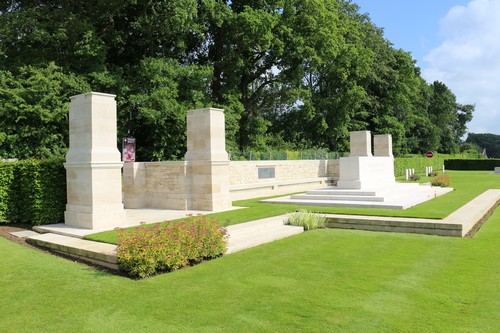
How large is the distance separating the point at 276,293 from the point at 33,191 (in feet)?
29.8

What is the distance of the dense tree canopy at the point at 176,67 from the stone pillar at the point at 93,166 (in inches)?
352

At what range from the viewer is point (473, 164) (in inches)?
2362

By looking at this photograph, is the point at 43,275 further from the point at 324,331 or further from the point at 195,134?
the point at 195,134

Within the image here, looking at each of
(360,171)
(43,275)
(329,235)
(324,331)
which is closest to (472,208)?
(360,171)

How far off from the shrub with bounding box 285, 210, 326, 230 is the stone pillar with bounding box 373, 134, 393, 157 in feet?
64.0

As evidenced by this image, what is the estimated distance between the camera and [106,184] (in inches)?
459

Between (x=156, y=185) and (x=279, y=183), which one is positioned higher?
(x=156, y=185)

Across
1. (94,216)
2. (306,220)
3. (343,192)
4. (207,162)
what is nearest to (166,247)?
(94,216)

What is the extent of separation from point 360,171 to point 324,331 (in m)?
13.9

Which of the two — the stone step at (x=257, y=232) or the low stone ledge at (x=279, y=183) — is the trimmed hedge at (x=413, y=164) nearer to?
the low stone ledge at (x=279, y=183)

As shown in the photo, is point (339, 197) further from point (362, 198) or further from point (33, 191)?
point (33, 191)

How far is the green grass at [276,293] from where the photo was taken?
523cm

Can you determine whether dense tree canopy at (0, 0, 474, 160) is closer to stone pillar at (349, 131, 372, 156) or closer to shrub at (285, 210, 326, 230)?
stone pillar at (349, 131, 372, 156)

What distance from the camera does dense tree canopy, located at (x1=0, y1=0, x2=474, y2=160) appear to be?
19.9 m
